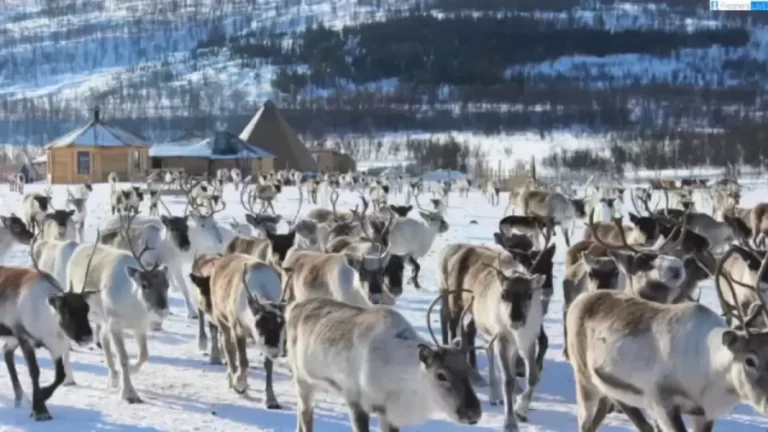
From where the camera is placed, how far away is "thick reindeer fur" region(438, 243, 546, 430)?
23.2 feet

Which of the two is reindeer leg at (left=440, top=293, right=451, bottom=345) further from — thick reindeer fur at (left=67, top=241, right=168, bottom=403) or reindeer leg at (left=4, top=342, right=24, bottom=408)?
reindeer leg at (left=4, top=342, right=24, bottom=408)

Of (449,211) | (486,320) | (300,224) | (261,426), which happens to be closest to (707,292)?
(300,224)

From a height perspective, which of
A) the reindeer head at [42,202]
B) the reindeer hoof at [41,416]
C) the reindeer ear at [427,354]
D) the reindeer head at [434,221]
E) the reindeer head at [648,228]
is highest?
the reindeer ear at [427,354]

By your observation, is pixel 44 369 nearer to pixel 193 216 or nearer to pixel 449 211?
pixel 193 216

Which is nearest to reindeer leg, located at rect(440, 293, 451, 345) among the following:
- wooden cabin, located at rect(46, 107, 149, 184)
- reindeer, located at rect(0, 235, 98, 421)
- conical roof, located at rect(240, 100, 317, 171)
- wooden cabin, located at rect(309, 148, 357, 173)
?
reindeer, located at rect(0, 235, 98, 421)

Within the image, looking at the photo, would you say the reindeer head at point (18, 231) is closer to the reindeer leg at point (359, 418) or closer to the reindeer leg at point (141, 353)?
the reindeer leg at point (141, 353)

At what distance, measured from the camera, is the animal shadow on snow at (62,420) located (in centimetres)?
711

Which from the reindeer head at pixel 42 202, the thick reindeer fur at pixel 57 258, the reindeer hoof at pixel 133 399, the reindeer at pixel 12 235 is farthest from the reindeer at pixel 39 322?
the reindeer head at pixel 42 202

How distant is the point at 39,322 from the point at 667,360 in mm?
4221

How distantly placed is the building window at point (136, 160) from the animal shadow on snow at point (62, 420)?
46.9 metres

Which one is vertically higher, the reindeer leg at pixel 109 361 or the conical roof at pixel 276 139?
the reindeer leg at pixel 109 361

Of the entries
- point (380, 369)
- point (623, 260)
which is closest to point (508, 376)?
point (623, 260)

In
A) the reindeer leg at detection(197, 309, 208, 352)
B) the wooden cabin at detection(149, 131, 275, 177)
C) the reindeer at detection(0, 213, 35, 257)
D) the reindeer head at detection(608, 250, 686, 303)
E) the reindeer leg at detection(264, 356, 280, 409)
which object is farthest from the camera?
the wooden cabin at detection(149, 131, 275, 177)

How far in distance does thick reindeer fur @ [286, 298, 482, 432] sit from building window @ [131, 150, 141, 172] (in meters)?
48.6
